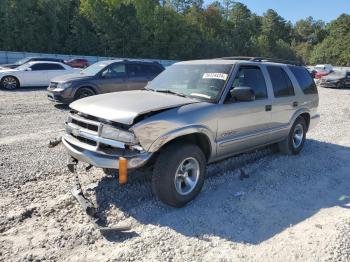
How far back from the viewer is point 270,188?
500 centimetres

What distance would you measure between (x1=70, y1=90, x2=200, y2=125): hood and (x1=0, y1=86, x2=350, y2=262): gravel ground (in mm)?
1132

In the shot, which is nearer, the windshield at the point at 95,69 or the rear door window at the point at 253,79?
the rear door window at the point at 253,79

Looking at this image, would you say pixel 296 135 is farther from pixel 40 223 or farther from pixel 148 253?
pixel 40 223

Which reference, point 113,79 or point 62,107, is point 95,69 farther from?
point 62,107

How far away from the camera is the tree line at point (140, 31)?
151ft

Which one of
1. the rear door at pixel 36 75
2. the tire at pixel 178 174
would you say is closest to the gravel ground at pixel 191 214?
the tire at pixel 178 174

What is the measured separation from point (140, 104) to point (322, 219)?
8.71ft

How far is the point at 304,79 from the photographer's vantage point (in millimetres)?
6809

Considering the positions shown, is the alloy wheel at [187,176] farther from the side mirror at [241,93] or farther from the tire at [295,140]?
the tire at [295,140]

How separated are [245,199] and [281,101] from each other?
2.14m

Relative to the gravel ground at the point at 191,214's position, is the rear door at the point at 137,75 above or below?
above

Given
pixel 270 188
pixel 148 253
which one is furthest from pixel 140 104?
pixel 270 188

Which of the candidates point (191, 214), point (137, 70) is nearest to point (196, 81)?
point (191, 214)

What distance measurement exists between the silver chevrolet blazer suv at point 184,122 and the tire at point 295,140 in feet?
0.79
